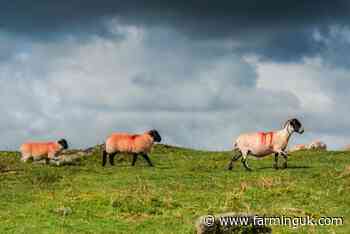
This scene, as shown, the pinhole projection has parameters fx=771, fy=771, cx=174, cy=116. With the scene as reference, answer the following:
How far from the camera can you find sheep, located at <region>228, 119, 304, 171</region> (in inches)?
1458

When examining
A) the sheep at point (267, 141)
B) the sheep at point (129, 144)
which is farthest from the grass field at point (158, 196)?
the sheep at point (129, 144)

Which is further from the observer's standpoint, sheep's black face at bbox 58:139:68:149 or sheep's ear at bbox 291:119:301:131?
sheep's black face at bbox 58:139:68:149

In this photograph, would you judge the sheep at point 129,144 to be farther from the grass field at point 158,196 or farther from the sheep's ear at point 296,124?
the sheep's ear at point 296,124

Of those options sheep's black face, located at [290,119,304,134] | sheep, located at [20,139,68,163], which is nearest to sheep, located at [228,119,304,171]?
sheep's black face, located at [290,119,304,134]

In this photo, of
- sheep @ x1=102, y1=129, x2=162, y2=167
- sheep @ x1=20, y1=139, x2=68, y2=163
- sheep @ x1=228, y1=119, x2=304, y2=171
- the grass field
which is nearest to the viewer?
the grass field

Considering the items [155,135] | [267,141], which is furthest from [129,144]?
[267,141]

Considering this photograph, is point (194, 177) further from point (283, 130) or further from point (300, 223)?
point (300, 223)

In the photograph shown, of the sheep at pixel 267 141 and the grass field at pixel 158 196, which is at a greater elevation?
the sheep at pixel 267 141

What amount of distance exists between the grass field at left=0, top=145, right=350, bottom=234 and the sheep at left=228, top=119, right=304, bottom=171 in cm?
90

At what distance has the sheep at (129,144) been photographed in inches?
1639

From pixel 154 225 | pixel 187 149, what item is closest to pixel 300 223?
pixel 154 225

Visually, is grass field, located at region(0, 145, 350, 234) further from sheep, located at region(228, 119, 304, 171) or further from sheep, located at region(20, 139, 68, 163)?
sheep, located at region(20, 139, 68, 163)

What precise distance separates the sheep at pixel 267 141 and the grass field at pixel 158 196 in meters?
0.90

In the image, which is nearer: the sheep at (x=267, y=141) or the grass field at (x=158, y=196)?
the grass field at (x=158, y=196)
